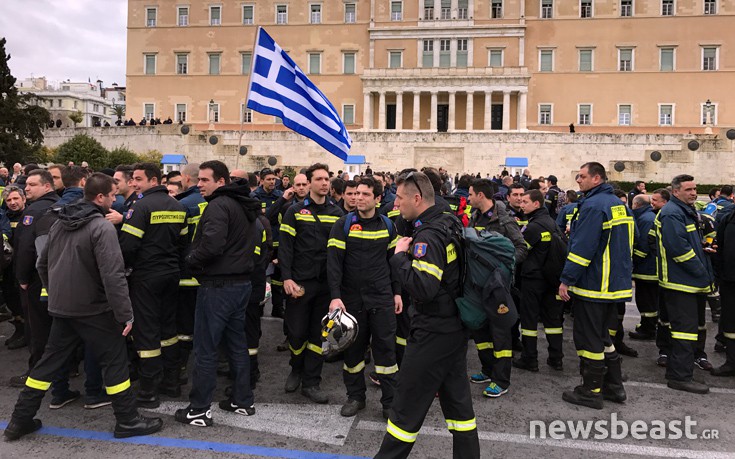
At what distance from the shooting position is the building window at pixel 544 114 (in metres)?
44.6

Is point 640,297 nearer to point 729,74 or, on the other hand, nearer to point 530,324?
point 530,324

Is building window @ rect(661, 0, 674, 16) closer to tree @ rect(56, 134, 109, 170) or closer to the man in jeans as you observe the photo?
tree @ rect(56, 134, 109, 170)

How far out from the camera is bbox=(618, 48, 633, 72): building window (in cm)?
4356

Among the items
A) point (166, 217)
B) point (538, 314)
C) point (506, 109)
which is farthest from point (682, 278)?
point (506, 109)

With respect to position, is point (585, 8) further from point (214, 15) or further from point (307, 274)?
point (307, 274)

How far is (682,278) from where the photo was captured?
559cm

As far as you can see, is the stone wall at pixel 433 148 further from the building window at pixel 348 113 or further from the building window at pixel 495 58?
the building window at pixel 495 58

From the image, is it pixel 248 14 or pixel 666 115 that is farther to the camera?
pixel 248 14

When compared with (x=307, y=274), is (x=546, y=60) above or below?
above

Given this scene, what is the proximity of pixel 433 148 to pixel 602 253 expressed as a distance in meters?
31.1

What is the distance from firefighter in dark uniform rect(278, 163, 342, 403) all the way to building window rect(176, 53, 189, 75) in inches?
1917

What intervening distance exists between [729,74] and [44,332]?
51.1 meters

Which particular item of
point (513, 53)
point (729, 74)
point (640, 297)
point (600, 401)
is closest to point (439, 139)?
point (513, 53)

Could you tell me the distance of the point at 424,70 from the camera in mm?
42875
